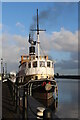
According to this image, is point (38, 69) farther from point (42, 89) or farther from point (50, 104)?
point (50, 104)

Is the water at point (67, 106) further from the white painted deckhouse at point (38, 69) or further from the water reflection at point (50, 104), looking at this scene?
the white painted deckhouse at point (38, 69)

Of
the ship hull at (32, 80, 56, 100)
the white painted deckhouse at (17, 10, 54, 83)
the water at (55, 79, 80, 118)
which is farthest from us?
the white painted deckhouse at (17, 10, 54, 83)

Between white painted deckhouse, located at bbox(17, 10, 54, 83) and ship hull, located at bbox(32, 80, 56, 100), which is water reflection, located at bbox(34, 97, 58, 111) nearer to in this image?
ship hull, located at bbox(32, 80, 56, 100)

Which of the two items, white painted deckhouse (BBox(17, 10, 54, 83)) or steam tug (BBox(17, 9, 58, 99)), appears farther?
white painted deckhouse (BBox(17, 10, 54, 83))

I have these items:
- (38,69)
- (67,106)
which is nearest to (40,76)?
(38,69)

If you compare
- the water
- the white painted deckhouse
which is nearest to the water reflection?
the water

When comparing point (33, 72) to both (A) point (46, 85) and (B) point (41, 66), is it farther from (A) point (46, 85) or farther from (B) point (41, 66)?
(A) point (46, 85)

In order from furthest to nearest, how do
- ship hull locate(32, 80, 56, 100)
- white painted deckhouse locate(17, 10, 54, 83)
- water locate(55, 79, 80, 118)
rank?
white painted deckhouse locate(17, 10, 54, 83) → ship hull locate(32, 80, 56, 100) → water locate(55, 79, 80, 118)

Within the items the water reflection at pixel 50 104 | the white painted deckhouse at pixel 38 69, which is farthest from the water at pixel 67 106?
the white painted deckhouse at pixel 38 69

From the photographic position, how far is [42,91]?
89.8ft

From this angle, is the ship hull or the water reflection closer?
the water reflection

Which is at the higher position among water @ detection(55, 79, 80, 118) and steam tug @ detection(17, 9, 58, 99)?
steam tug @ detection(17, 9, 58, 99)

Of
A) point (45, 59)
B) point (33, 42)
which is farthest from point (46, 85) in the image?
point (33, 42)

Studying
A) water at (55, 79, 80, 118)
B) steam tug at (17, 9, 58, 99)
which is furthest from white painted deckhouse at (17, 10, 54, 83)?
water at (55, 79, 80, 118)
